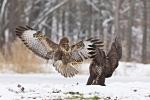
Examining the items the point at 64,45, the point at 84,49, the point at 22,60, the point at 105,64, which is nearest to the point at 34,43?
the point at 64,45

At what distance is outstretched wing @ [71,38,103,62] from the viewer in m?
9.17

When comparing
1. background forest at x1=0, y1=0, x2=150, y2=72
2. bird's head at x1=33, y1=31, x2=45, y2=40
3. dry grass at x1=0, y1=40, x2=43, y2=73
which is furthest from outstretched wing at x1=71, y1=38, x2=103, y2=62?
background forest at x1=0, y1=0, x2=150, y2=72

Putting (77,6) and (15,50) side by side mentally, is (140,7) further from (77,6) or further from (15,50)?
(15,50)

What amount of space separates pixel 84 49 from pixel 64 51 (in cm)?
36

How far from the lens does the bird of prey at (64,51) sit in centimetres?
920

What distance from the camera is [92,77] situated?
389 inches

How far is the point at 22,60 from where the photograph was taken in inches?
813

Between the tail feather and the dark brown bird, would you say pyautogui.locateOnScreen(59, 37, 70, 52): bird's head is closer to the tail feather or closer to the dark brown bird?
the tail feather

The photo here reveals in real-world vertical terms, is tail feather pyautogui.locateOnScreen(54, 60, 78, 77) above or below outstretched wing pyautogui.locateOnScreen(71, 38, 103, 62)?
below

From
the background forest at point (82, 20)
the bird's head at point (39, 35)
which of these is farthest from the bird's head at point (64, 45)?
the background forest at point (82, 20)

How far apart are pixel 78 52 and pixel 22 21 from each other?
26120mm

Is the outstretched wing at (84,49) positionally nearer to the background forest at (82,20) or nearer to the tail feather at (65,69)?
the tail feather at (65,69)

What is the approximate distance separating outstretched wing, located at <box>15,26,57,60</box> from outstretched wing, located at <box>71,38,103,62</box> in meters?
0.42

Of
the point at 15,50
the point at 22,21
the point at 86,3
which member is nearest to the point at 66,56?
the point at 15,50
